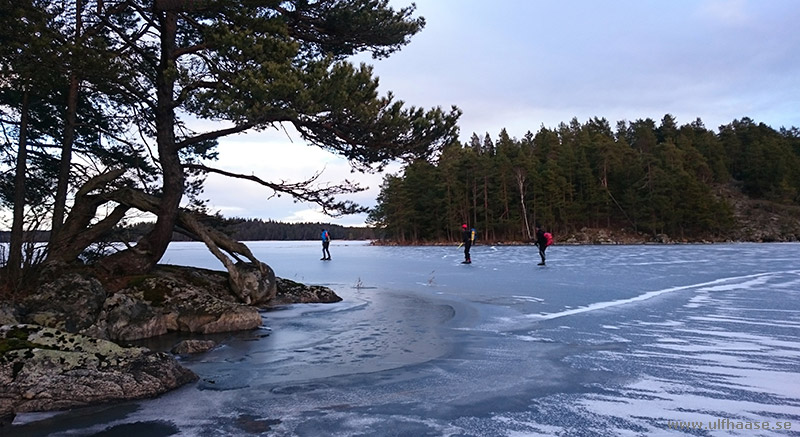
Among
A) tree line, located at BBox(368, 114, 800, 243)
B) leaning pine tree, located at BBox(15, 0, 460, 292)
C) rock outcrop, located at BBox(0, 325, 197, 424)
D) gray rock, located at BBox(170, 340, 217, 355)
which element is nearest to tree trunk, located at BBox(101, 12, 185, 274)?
leaning pine tree, located at BBox(15, 0, 460, 292)

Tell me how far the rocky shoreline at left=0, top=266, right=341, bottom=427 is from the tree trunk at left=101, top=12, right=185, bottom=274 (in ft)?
1.57

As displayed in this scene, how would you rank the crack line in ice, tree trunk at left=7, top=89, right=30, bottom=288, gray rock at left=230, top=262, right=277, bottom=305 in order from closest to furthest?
tree trunk at left=7, top=89, right=30, bottom=288 → the crack line in ice → gray rock at left=230, top=262, right=277, bottom=305

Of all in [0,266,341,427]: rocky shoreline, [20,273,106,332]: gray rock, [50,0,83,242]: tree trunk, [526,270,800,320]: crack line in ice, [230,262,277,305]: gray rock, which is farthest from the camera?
[230,262,277,305]: gray rock

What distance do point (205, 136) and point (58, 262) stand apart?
3.26 meters

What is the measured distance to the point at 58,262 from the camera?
7.98 meters

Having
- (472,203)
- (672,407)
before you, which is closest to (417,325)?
(672,407)

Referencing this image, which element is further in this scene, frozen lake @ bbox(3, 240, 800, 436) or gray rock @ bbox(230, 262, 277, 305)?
gray rock @ bbox(230, 262, 277, 305)

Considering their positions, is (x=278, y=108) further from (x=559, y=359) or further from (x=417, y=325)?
(x=559, y=359)

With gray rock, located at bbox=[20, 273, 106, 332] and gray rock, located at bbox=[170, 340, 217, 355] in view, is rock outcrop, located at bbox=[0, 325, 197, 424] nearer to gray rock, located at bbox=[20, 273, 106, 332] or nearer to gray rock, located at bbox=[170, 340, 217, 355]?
gray rock, located at bbox=[170, 340, 217, 355]

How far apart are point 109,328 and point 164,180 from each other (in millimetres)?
3541

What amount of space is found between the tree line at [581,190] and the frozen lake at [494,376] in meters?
45.3

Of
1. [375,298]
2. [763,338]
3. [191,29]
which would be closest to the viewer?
[763,338]

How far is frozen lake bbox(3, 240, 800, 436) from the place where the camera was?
129 inches

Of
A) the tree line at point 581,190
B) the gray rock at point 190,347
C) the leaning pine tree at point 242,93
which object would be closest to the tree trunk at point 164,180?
the leaning pine tree at point 242,93
